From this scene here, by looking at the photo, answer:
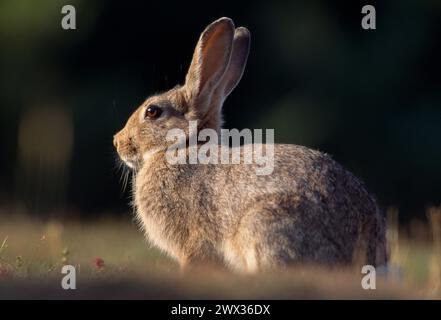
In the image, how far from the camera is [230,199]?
707 centimetres

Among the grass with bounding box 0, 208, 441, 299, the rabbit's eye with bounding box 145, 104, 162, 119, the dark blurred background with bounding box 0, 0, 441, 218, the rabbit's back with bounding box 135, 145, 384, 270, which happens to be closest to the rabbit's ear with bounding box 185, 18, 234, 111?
the rabbit's eye with bounding box 145, 104, 162, 119

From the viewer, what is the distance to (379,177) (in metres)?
15.4

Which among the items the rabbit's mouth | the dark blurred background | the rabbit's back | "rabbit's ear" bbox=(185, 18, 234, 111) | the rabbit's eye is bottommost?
the rabbit's back

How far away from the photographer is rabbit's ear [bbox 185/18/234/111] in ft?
25.9

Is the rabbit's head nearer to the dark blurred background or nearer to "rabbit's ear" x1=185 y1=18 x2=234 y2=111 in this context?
"rabbit's ear" x1=185 y1=18 x2=234 y2=111

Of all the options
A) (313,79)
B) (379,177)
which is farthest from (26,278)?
(313,79)

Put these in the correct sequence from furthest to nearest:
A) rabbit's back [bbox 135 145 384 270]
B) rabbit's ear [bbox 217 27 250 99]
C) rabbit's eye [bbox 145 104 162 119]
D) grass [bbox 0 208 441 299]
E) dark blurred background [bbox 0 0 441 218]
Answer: dark blurred background [bbox 0 0 441 218]
rabbit's ear [bbox 217 27 250 99]
rabbit's eye [bbox 145 104 162 119]
rabbit's back [bbox 135 145 384 270]
grass [bbox 0 208 441 299]

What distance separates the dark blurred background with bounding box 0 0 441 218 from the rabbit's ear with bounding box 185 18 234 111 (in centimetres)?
703

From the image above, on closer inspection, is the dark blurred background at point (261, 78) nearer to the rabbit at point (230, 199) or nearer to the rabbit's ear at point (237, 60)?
the rabbit's ear at point (237, 60)

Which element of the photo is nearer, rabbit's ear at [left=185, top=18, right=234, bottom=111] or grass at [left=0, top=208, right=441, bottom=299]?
grass at [left=0, top=208, right=441, bottom=299]

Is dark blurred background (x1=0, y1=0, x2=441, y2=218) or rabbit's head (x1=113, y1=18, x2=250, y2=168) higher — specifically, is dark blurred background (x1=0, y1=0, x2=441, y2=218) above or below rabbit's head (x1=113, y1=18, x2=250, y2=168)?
above

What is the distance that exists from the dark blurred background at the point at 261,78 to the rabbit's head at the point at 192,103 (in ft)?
22.6

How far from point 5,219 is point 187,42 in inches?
246

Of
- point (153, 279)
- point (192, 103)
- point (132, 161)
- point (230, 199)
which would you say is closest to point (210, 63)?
point (192, 103)
